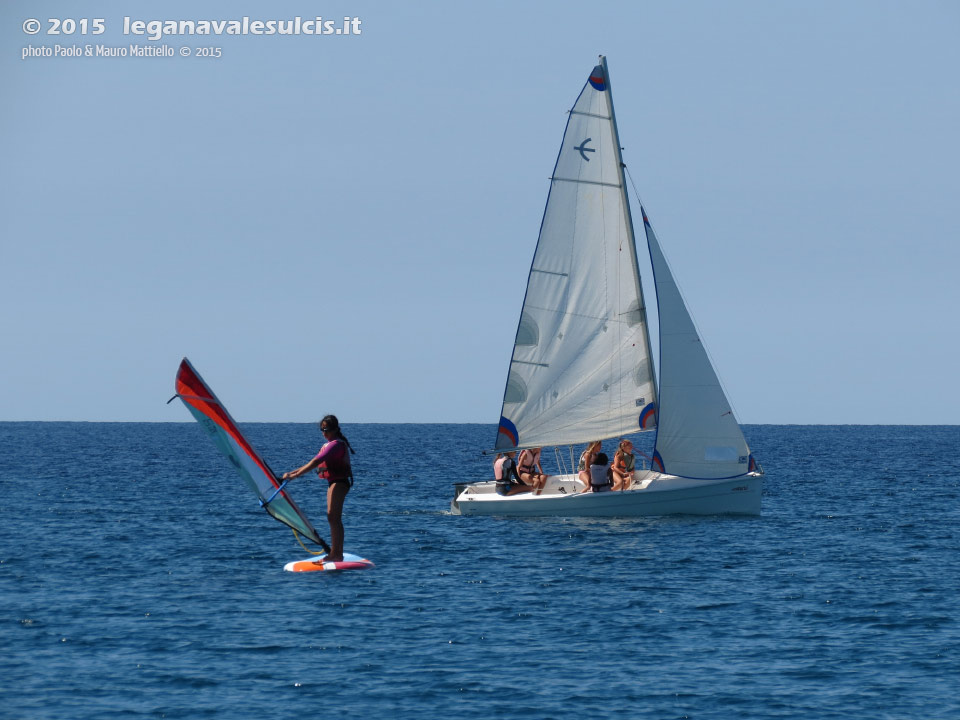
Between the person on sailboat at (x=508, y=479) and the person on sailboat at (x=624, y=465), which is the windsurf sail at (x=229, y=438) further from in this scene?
the person on sailboat at (x=624, y=465)

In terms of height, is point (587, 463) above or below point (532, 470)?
above

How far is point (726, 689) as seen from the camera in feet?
51.7

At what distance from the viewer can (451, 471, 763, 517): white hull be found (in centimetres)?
3145

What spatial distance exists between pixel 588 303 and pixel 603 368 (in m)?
1.81

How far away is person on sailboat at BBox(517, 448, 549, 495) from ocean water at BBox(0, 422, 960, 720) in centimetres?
98

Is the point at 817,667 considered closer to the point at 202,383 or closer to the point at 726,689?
the point at 726,689

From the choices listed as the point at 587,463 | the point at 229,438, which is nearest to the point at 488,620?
the point at 229,438

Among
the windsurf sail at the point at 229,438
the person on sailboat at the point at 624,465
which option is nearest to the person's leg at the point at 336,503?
the windsurf sail at the point at 229,438

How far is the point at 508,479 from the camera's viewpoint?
32.8 m

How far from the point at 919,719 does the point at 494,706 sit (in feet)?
16.5

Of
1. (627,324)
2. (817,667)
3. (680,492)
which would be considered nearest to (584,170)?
(627,324)

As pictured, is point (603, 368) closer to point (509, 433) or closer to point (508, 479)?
point (509, 433)

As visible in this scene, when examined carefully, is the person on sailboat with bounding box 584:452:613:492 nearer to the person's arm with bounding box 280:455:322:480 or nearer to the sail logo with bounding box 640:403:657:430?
the sail logo with bounding box 640:403:657:430

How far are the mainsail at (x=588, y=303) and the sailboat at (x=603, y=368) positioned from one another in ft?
0.09
